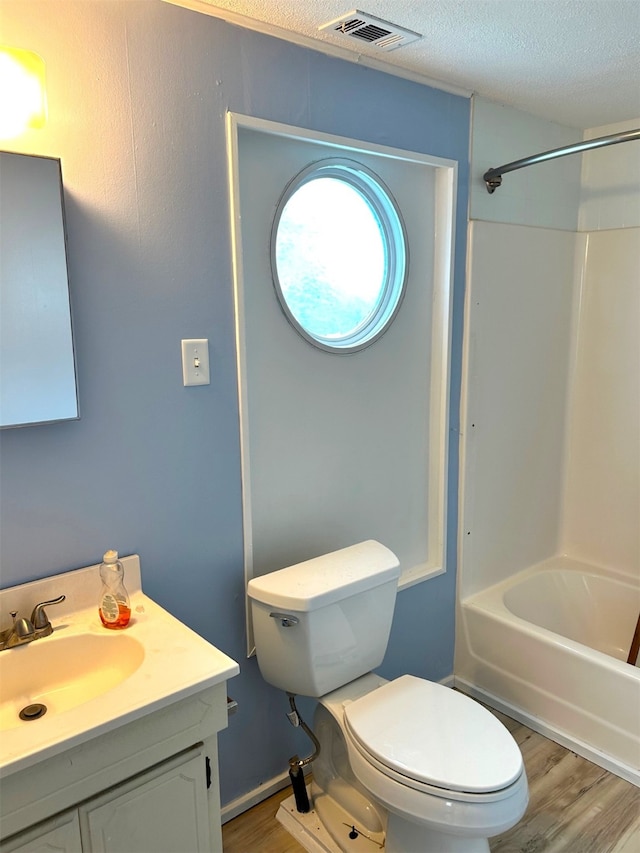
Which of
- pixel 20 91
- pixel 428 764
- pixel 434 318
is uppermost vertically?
pixel 20 91

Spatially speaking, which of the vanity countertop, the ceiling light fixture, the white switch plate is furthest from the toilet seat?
the ceiling light fixture

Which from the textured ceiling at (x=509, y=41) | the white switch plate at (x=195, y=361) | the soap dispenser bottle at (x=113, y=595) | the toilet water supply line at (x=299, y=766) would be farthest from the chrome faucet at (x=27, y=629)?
the textured ceiling at (x=509, y=41)

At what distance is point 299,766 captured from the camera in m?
1.82

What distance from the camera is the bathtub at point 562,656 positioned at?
2.05 m

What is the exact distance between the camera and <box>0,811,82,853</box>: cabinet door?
1047 millimetres

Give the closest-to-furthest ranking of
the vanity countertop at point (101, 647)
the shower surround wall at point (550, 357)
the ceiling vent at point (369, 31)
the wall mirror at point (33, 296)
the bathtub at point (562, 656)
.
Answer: the vanity countertop at point (101, 647) → the wall mirror at point (33, 296) → the ceiling vent at point (369, 31) → the bathtub at point (562, 656) → the shower surround wall at point (550, 357)

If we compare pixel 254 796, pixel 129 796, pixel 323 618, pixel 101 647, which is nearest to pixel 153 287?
pixel 101 647

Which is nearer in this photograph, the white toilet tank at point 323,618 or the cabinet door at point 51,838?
the cabinet door at point 51,838

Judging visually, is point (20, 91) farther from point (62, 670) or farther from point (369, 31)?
point (62, 670)

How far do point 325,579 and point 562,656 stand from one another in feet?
3.34

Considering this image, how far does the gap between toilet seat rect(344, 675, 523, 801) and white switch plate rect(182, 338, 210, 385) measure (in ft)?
3.09

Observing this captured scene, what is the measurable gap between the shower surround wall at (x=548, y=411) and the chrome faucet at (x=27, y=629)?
60.3 inches

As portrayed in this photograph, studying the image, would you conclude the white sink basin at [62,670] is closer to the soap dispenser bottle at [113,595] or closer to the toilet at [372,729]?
the soap dispenser bottle at [113,595]

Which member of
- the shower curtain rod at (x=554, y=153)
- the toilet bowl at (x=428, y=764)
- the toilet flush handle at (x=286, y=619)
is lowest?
the toilet bowl at (x=428, y=764)
